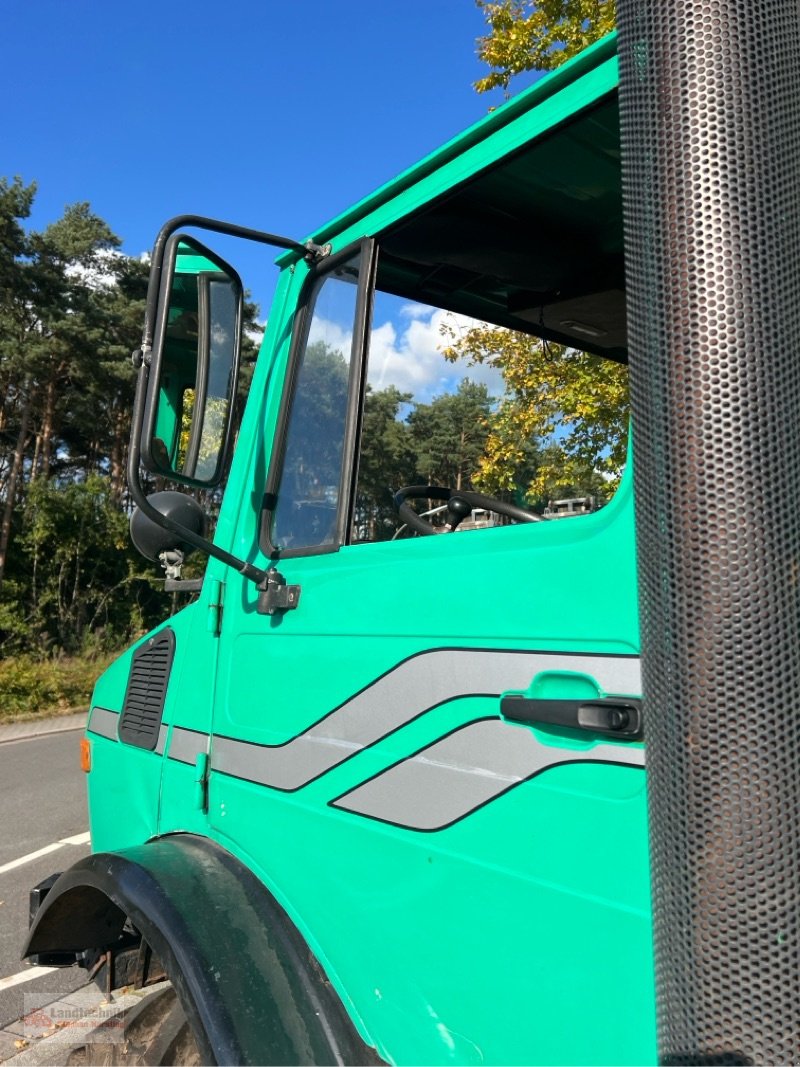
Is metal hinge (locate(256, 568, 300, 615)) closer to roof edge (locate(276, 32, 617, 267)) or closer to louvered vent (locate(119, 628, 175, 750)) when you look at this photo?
louvered vent (locate(119, 628, 175, 750))

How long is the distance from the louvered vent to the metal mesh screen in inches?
62.9

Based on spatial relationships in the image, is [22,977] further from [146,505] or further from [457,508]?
[457,508]

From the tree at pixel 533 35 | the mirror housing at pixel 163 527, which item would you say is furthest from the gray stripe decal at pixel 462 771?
the tree at pixel 533 35

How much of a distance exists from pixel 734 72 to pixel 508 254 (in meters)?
1.36

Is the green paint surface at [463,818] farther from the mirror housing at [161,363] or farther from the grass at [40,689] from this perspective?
the grass at [40,689]

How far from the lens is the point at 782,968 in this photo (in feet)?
2.69

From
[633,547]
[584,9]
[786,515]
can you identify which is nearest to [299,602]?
[633,547]

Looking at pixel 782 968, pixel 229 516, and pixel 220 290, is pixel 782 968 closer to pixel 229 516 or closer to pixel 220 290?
pixel 229 516

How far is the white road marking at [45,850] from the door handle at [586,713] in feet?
18.6

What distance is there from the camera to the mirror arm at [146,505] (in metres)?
1.64

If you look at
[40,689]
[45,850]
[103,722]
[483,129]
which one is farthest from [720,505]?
[40,689]

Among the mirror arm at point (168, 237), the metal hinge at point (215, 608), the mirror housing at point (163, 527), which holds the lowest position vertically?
the metal hinge at point (215, 608)


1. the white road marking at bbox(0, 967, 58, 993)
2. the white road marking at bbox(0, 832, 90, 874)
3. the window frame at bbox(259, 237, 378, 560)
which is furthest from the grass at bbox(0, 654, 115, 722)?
the window frame at bbox(259, 237, 378, 560)

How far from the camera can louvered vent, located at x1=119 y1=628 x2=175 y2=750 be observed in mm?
2244
